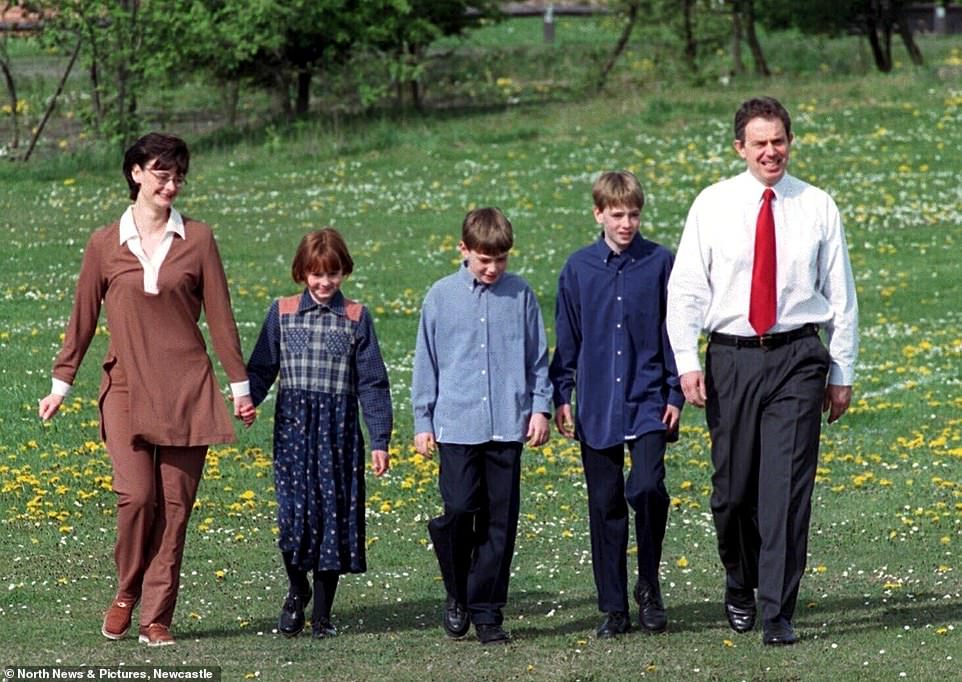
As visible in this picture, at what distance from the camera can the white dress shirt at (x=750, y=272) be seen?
8023mm

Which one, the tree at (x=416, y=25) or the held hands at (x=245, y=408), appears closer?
the held hands at (x=245, y=408)

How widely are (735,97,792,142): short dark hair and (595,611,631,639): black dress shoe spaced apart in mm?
1931

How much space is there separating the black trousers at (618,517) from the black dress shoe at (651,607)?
3 centimetres

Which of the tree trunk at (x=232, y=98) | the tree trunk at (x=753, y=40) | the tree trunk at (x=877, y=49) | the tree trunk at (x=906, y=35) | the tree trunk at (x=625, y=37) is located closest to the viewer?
the tree trunk at (x=232, y=98)

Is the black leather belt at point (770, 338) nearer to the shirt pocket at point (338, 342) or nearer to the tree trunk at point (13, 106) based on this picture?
the shirt pocket at point (338, 342)

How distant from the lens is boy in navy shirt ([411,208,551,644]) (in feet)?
26.9

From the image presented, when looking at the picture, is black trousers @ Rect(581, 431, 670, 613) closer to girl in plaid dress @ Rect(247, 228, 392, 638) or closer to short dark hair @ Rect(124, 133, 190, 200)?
girl in plaid dress @ Rect(247, 228, 392, 638)

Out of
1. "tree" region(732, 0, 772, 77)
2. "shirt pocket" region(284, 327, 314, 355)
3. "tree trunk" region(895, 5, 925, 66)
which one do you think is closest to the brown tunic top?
"shirt pocket" region(284, 327, 314, 355)

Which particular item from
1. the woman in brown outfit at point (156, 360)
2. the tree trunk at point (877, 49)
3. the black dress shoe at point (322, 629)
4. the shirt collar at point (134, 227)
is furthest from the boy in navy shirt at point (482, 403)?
the tree trunk at point (877, 49)

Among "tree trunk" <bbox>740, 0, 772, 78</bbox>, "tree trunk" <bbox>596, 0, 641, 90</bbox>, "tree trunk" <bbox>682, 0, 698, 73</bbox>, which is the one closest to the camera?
"tree trunk" <bbox>596, 0, 641, 90</bbox>

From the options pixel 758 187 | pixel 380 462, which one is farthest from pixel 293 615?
pixel 758 187

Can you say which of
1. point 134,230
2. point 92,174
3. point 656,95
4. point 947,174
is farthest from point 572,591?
point 656,95

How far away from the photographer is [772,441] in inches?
320

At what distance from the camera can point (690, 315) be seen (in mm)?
8016
